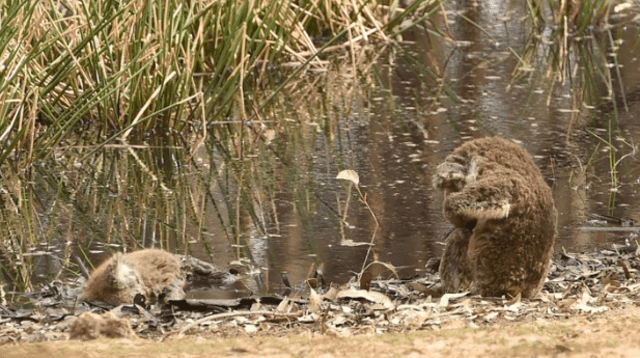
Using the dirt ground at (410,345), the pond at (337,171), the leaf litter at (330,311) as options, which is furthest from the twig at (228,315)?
the pond at (337,171)

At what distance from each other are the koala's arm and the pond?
1228 mm

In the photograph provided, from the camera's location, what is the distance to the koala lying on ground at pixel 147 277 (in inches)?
242

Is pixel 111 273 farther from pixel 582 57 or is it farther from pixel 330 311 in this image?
pixel 582 57

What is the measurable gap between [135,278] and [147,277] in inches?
4.5

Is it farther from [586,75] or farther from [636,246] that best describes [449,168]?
[586,75]

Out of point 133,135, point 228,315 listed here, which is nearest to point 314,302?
point 228,315

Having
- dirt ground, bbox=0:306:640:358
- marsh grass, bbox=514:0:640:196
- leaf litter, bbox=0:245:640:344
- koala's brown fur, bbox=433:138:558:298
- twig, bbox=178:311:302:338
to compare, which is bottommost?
leaf litter, bbox=0:245:640:344

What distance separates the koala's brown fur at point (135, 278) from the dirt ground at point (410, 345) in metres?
1.37

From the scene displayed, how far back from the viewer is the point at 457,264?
5.84 metres

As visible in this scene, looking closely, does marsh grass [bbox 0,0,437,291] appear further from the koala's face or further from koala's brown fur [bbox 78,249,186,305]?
the koala's face

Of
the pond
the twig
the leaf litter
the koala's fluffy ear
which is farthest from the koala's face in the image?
the koala's fluffy ear

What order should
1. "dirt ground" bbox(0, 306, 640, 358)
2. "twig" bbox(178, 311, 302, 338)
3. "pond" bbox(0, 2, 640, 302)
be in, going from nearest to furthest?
"dirt ground" bbox(0, 306, 640, 358)
"twig" bbox(178, 311, 302, 338)
"pond" bbox(0, 2, 640, 302)

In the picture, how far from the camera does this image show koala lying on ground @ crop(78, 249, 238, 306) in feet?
20.2

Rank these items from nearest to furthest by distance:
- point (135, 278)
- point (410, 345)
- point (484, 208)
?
point (410, 345)
point (484, 208)
point (135, 278)
